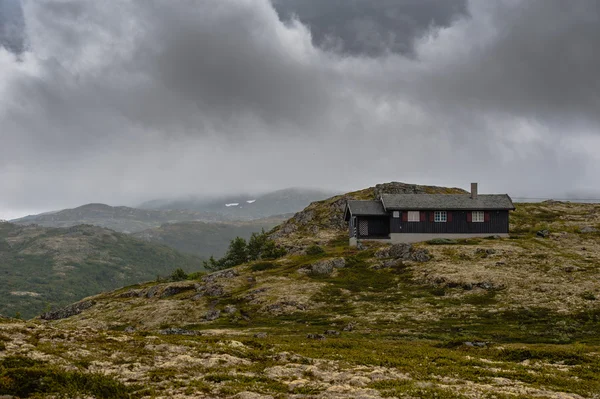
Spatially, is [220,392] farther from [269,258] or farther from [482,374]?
[269,258]

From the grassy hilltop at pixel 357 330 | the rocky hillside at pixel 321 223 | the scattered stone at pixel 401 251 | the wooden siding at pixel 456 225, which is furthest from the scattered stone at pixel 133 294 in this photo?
the wooden siding at pixel 456 225

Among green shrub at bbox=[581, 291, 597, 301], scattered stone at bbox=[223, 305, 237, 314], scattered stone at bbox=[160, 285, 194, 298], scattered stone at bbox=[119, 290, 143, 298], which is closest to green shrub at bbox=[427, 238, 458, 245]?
green shrub at bbox=[581, 291, 597, 301]

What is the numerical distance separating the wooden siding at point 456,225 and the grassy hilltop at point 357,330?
5.08 m

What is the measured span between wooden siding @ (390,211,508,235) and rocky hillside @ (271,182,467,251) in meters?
23.5

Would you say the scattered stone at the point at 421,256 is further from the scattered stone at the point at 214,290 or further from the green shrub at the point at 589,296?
the scattered stone at the point at 214,290

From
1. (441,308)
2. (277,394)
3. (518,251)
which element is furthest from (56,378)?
(518,251)

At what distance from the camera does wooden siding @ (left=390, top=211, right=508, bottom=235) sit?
87.3 metres

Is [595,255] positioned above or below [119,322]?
above

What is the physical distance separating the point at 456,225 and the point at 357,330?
5649 centimetres

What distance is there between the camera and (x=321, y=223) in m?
122

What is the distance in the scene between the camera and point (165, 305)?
58500mm

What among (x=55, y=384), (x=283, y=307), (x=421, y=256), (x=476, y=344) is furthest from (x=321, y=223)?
(x=55, y=384)

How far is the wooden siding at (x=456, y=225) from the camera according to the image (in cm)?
8735

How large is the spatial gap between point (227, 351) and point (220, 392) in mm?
7396
